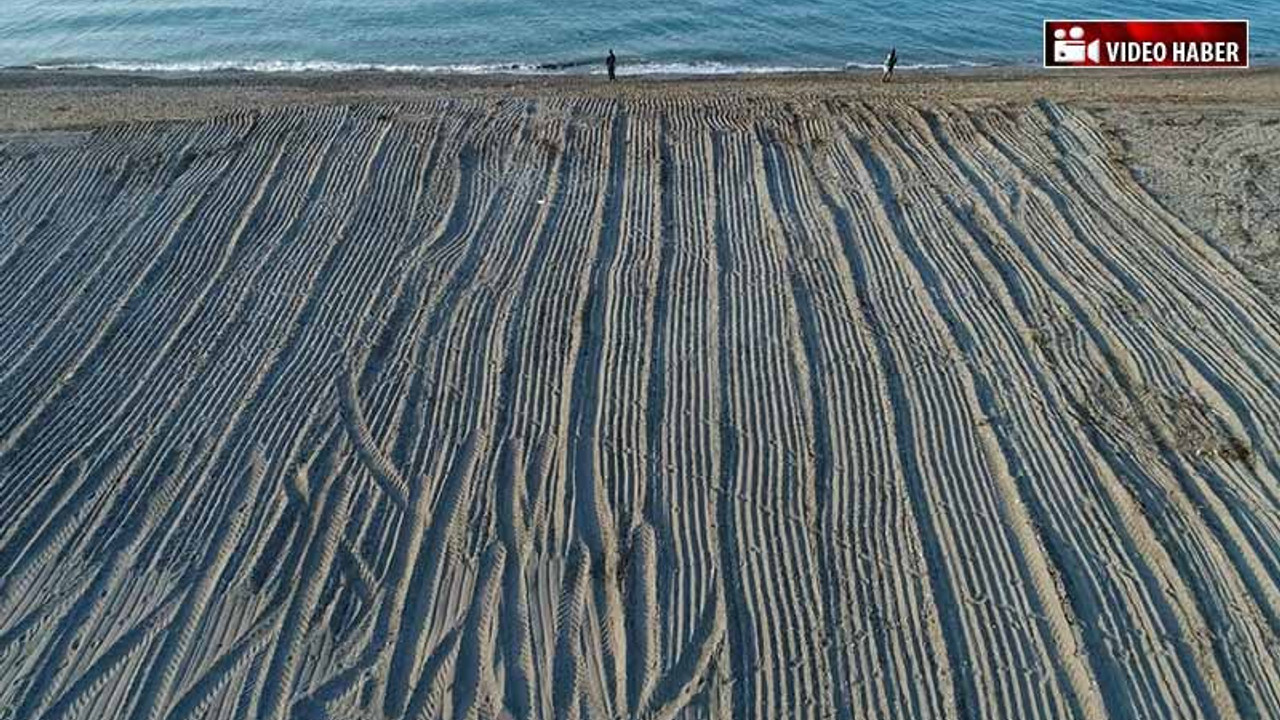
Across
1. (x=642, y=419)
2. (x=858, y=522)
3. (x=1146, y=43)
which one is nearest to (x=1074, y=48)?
(x=1146, y=43)

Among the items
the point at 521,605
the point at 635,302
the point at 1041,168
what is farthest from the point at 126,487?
the point at 1041,168

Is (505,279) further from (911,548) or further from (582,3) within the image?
(582,3)

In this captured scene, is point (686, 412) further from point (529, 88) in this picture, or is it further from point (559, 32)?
point (559, 32)

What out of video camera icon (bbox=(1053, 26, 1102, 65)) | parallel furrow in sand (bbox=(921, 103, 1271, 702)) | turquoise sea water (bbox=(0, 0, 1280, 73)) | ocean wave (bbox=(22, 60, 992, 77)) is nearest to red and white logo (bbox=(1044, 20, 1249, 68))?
video camera icon (bbox=(1053, 26, 1102, 65))

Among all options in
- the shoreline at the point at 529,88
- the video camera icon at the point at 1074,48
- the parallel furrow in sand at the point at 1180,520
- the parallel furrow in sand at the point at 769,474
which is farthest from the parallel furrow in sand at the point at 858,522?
the video camera icon at the point at 1074,48

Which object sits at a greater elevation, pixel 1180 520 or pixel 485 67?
pixel 485 67

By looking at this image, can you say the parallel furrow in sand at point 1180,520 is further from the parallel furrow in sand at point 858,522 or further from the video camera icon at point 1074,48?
the video camera icon at point 1074,48
